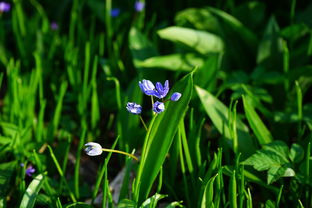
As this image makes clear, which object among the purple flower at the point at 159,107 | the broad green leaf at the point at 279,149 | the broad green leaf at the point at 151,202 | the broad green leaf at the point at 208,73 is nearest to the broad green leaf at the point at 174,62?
the broad green leaf at the point at 208,73

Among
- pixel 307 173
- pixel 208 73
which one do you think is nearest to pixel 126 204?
pixel 307 173

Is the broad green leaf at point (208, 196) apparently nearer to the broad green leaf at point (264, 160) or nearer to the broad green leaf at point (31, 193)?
the broad green leaf at point (264, 160)

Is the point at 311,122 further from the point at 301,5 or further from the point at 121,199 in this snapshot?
the point at 301,5

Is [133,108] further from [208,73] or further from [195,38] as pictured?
[195,38]

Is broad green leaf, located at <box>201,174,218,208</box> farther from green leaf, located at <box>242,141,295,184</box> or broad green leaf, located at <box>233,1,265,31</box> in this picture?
broad green leaf, located at <box>233,1,265,31</box>

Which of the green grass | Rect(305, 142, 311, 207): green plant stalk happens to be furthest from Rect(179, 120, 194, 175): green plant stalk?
Rect(305, 142, 311, 207): green plant stalk
